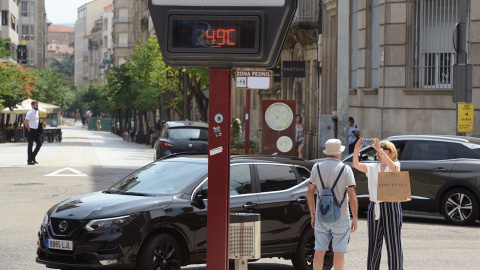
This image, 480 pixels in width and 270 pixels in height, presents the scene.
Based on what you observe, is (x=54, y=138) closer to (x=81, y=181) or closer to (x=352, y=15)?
(x=352, y=15)

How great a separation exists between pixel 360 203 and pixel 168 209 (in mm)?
8147

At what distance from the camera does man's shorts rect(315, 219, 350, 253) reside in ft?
30.7

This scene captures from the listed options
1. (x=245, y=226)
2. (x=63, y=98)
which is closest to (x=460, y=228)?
(x=245, y=226)

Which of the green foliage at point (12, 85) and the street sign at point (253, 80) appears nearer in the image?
the street sign at point (253, 80)

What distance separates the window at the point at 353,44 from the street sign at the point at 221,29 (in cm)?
2621

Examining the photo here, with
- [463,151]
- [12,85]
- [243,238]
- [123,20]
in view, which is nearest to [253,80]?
[463,151]

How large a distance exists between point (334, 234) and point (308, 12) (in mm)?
29008

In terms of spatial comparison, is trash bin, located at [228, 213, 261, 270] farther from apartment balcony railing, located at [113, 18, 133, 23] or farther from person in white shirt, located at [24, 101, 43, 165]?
apartment balcony railing, located at [113, 18, 133, 23]

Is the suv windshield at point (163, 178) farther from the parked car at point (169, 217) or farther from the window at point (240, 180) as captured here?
the window at point (240, 180)

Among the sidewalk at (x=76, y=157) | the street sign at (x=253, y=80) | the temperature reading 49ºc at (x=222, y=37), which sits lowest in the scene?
the sidewalk at (x=76, y=157)

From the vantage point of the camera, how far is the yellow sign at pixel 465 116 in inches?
808

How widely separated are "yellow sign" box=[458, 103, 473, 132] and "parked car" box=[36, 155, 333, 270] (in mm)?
9486

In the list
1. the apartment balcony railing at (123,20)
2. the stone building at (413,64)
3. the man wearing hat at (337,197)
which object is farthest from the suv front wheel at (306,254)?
the apartment balcony railing at (123,20)

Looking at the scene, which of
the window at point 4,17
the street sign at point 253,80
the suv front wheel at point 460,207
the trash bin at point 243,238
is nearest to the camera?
the trash bin at point 243,238
